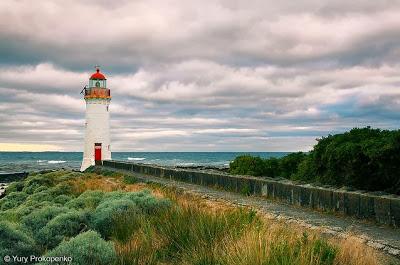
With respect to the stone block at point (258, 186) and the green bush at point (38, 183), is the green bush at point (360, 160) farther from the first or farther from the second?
the green bush at point (38, 183)

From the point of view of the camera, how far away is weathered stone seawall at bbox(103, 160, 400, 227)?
7.37 m

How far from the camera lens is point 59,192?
16.7m

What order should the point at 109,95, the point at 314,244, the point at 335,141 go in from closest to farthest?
the point at 314,244 < the point at 335,141 < the point at 109,95

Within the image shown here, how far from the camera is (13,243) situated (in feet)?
21.4

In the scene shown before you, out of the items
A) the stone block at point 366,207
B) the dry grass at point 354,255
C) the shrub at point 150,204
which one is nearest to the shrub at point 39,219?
the shrub at point 150,204

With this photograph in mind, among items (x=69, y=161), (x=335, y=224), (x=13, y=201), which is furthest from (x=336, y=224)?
(x=69, y=161)

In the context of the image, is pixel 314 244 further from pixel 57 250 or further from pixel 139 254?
pixel 57 250

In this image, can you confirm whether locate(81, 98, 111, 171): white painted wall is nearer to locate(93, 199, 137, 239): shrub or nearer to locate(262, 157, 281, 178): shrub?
locate(262, 157, 281, 178): shrub

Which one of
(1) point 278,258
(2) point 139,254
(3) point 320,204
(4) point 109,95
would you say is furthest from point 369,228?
(4) point 109,95

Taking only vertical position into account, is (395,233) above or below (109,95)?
below

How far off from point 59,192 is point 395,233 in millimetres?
12882

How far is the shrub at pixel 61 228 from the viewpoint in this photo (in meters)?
7.55

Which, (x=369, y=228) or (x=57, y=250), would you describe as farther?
(x=369, y=228)

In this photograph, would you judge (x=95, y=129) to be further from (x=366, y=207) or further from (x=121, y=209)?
(x=366, y=207)
